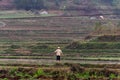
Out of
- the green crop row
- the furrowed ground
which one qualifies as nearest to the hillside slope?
the furrowed ground

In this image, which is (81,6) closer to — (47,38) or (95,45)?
(47,38)

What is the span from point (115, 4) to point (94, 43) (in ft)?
162

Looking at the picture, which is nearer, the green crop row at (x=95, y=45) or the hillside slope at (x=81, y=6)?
the green crop row at (x=95, y=45)

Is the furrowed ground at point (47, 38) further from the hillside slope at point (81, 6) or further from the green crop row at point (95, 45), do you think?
the hillside slope at point (81, 6)

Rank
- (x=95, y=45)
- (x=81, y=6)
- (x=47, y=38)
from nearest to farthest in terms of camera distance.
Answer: (x=95, y=45) < (x=47, y=38) < (x=81, y=6)

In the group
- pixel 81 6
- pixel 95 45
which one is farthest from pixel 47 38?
pixel 81 6

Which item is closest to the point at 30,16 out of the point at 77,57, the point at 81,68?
the point at 77,57

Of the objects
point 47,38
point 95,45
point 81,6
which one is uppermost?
point 81,6

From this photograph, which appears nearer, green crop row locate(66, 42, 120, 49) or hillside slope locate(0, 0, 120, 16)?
green crop row locate(66, 42, 120, 49)

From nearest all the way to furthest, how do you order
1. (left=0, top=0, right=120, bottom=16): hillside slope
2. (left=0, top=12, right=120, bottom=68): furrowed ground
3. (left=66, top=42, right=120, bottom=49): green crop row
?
(left=0, top=12, right=120, bottom=68): furrowed ground, (left=66, top=42, right=120, bottom=49): green crop row, (left=0, top=0, right=120, bottom=16): hillside slope

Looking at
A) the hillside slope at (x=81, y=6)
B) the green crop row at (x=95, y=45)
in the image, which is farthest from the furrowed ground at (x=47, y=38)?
the hillside slope at (x=81, y=6)

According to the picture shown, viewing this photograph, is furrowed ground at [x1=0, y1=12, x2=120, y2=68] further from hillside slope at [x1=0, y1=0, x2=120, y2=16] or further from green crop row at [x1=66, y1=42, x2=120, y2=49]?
hillside slope at [x1=0, y1=0, x2=120, y2=16]

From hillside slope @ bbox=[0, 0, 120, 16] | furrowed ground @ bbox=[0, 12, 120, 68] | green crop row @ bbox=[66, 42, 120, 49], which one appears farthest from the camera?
hillside slope @ bbox=[0, 0, 120, 16]

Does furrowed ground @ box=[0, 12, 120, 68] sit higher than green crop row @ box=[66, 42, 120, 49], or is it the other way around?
green crop row @ box=[66, 42, 120, 49]
